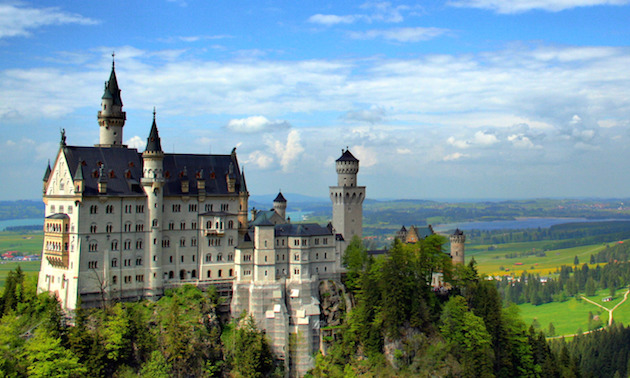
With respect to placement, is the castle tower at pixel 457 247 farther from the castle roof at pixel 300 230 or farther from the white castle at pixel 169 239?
the castle roof at pixel 300 230

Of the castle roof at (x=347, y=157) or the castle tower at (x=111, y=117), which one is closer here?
the castle tower at (x=111, y=117)

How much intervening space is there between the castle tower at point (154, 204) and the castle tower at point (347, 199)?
31.3m

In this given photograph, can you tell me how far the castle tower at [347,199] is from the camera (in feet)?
356

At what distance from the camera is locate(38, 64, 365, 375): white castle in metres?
85.1

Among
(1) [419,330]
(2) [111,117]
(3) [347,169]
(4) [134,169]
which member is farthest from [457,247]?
(2) [111,117]

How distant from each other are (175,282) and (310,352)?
2101cm

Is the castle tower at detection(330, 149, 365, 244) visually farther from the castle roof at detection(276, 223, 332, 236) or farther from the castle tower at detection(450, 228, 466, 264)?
the castle tower at detection(450, 228, 466, 264)

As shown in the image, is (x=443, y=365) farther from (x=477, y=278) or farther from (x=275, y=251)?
(x=275, y=251)

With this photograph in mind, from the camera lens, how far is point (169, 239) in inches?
3625

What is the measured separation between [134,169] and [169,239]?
428 inches

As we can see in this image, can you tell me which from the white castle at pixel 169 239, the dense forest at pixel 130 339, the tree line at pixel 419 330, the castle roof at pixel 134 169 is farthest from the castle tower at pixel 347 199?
the dense forest at pixel 130 339

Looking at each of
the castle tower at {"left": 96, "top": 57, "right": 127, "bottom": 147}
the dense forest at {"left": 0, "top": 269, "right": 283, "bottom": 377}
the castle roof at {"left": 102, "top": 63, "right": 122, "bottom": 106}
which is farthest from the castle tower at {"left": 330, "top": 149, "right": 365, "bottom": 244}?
the castle roof at {"left": 102, "top": 63, "right": 122, "bottom": 106}

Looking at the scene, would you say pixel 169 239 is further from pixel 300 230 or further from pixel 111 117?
pixel 111 117

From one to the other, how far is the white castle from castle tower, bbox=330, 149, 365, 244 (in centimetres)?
1104
